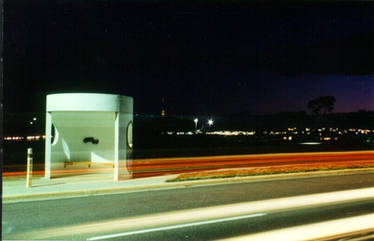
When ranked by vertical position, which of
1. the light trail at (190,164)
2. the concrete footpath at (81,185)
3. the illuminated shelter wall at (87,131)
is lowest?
the light trail at (190,164)

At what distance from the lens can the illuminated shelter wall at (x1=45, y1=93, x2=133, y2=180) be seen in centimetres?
1224

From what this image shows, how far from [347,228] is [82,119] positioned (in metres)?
11.4

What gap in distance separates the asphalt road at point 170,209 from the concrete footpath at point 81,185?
525 millimetres

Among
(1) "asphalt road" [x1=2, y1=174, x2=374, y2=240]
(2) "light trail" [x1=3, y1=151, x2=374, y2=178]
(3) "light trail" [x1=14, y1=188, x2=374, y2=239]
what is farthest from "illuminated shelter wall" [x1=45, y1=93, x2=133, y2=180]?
(3) "light trail" [x1=14, y1=188, x2=374, y2=239]

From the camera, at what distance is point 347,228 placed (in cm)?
707

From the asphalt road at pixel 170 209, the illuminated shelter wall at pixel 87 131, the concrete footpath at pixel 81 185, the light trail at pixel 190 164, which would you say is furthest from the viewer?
the light trail at pixel 190 164

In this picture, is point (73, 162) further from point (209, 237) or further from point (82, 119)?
point (209, 237)

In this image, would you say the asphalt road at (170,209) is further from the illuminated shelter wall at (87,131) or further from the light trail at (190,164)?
the light trail at (190,164)

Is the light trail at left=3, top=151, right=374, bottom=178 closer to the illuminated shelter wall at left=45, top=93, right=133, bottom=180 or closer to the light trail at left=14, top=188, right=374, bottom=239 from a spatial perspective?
the illuminated shelter wall at left=45, top=93, right=133, bottom=180

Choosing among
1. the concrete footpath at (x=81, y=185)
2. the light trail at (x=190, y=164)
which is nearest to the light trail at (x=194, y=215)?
the concrete footpath at (x=81, y=185)

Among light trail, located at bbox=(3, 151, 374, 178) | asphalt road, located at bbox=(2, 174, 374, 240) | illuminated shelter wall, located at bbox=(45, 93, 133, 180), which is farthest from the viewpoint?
A: light trail, located at bbox=(3, 151, 374, 178)

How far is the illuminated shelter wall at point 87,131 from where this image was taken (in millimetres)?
12242

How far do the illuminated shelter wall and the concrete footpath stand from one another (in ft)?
2.33

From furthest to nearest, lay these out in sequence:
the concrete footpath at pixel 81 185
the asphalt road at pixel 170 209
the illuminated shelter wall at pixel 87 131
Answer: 1. the illuminated shelter wall at pixel 87 131
2. the concrete footpath at pixel 81 185
3. the asphalt road at pixel 170 209
